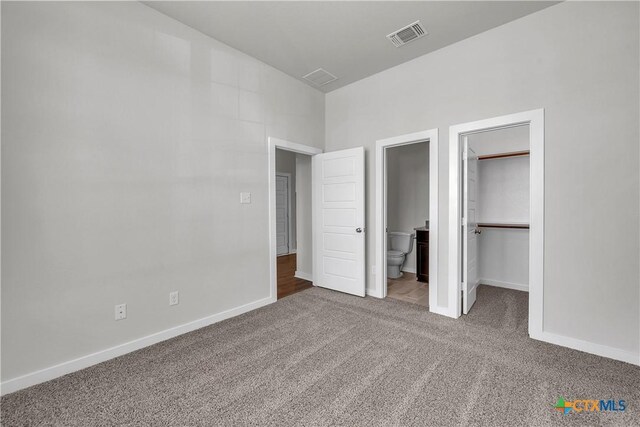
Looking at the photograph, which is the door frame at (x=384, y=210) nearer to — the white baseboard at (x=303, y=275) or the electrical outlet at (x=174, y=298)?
the white baseboard at (x=303, y=275)

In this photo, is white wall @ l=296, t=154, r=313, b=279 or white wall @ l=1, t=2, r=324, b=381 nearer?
white wall @ l=1, t=2, r=324, b=381

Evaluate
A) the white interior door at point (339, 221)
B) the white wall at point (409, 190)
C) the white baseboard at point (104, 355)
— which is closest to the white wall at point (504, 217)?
the white wall at point (409, 190)

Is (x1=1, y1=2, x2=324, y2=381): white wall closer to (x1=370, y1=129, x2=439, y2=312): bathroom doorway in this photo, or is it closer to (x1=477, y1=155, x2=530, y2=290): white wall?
(x1=370, y1=129, x2=439, y2=312): bathroom doorway

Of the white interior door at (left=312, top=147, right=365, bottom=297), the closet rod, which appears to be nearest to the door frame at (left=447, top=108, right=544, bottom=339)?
the closet rod

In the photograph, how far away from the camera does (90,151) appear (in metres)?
2.12

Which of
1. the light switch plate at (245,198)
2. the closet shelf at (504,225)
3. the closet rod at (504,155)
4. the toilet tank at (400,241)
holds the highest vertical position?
the closet rod at (504,155)

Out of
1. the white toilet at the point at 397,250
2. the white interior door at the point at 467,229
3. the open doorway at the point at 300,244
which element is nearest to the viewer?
the white interior door at the point at 467,229

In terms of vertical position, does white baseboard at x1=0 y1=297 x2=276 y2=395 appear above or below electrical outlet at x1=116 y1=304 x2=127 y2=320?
below

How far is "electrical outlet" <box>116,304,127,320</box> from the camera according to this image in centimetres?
227

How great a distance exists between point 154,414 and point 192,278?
1269 mm

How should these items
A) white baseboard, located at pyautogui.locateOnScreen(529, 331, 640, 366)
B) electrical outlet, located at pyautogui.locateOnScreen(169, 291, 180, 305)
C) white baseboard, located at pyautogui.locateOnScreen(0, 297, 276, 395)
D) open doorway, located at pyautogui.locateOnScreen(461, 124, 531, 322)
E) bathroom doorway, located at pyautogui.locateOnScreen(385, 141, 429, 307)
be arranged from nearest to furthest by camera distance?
white baseboard, located at pyautogui.locateOnScreen(0, 297, 276, 395), white baseboard, located at pyautogui.locateOnScreen(529, 331, 640, 366), electrical outlet, located at pyautogui.locateOnScreen(169, 291, 180, 305), open doorway, located at pyautogui.locateOnScreen(461, 124, 531, 322), bathroom doorway, located at pyautogui.locateOnScreen(385, 141, 429, 307)

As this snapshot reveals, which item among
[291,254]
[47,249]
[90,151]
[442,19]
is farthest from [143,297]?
[291,254]

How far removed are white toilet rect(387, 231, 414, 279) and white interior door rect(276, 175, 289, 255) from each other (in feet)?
9.19

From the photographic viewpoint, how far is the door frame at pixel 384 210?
3.13 meters
